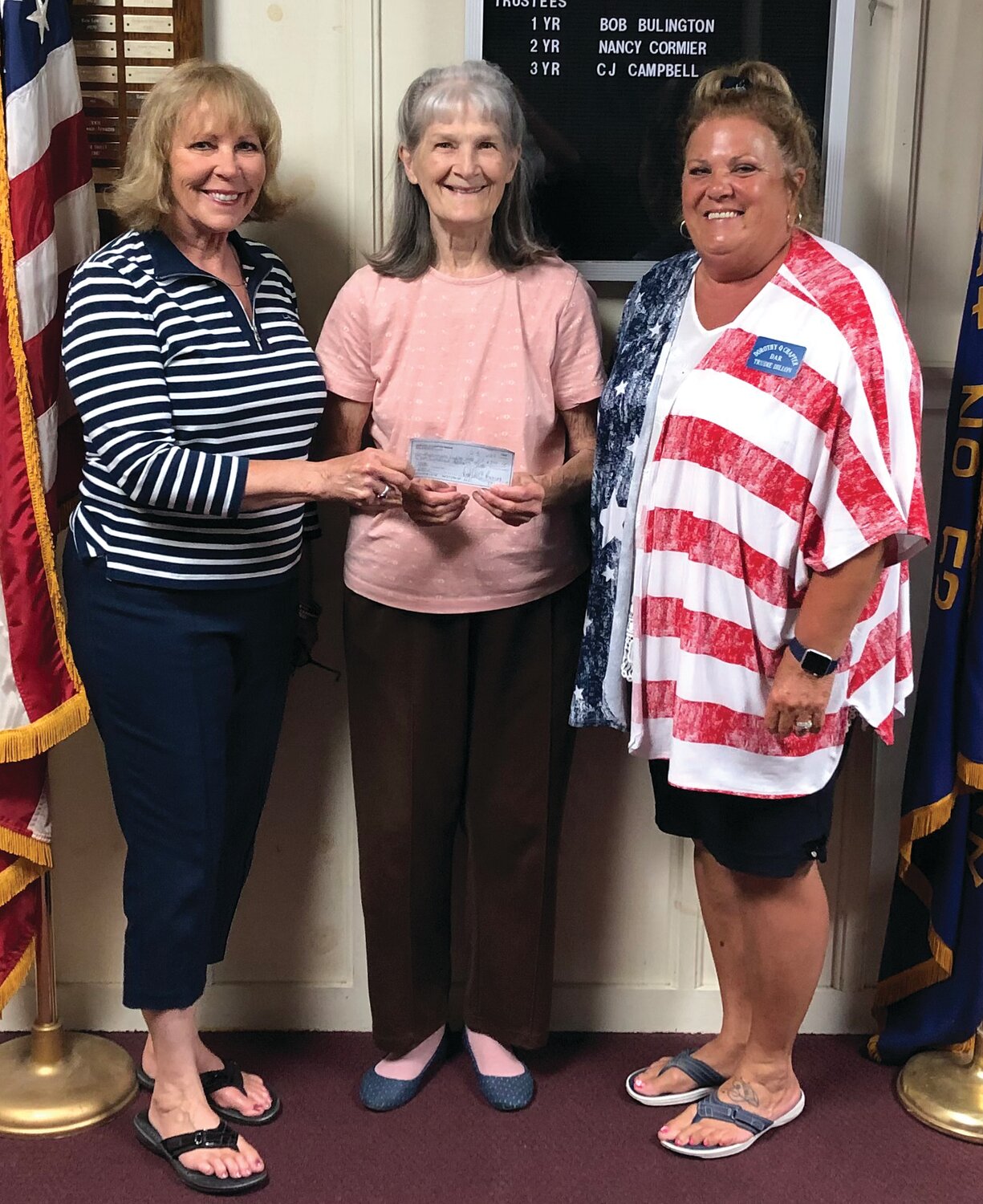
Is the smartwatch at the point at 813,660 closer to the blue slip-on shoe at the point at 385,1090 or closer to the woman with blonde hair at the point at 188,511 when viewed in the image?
the woman with blonde hair at the point at 188,511

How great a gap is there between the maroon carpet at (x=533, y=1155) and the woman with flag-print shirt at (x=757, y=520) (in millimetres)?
110

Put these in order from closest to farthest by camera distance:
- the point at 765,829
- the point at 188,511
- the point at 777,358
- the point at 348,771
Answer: the point at 777,358 < the point at 188,511 < the point at 765,829 < the point at 348,771

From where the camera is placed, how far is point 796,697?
6.31ft

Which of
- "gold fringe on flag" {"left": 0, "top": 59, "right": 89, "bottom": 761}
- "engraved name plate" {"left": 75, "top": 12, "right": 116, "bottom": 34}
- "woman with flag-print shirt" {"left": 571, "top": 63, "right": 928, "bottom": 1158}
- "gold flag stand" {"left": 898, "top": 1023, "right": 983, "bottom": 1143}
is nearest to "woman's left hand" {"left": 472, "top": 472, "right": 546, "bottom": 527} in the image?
"woman with flag-print shirt" {"left": 571, "top": 63, "right": 928, "bottom": 1158}

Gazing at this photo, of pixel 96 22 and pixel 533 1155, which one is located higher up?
pixel 96 22

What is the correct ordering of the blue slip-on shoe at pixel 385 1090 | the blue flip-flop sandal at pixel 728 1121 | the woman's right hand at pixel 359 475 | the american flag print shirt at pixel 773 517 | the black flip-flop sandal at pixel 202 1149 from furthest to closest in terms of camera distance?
the blue slip-on shoe at pixel 385 1090, the blue flip-flop sandal at pixel 728 1121, the black flip-flop sandal at pixel 202 1149, the woman's right hand at pixel 359 475, the american flag print shirt at pixel 773 517

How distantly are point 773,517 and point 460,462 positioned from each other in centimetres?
48

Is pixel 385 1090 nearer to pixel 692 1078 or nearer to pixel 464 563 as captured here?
pixel 692 1078

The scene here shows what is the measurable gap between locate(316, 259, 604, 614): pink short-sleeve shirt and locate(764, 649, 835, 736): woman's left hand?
1.47 feet

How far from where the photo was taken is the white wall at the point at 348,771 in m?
2.30

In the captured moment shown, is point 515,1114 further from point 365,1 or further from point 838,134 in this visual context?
point 365,1

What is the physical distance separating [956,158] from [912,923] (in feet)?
4.53

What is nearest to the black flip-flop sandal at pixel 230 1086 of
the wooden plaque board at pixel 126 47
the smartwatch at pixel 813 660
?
the smartwatch at pixel 813 660

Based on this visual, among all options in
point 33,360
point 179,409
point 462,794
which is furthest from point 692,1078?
point 33,360
